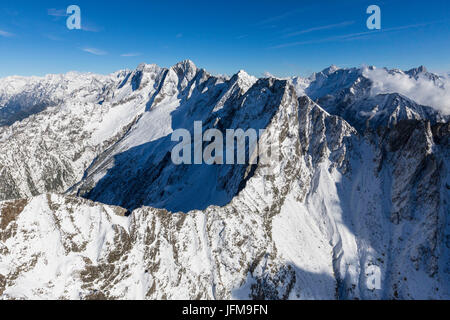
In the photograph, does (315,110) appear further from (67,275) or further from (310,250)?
(67,275)

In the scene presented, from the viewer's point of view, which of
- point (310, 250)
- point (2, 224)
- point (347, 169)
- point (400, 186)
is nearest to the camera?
point (2, 224)

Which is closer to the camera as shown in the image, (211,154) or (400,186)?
(400,186)

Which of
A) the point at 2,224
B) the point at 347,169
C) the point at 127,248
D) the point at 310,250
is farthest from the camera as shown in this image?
the point at 347,169

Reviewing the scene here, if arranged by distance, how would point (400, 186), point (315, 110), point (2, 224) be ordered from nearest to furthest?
point (2, 224) → point (400, 186) → point (315, 110)

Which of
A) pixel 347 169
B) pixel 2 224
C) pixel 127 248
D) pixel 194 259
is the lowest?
pixel 194 259

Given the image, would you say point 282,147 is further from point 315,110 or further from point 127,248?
point 127,248

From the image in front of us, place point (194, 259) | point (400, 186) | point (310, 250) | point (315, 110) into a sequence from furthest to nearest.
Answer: point (315, 110)
point (400, 186)
point (310, 250)
point (194, 259)

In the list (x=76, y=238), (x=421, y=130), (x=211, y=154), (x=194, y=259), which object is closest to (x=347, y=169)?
(x=421, y=130)

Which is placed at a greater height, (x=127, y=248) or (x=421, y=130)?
(x=421, y=130)
